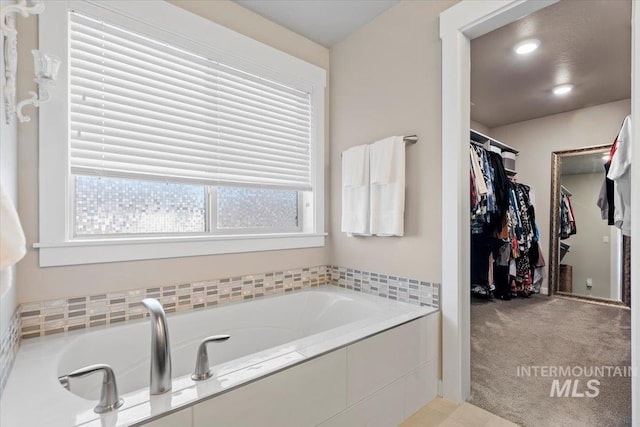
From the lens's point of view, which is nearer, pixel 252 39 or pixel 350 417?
pixel 350 417

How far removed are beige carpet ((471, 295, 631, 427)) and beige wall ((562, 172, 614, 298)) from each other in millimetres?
380

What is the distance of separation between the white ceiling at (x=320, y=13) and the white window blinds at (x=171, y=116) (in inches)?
17.8

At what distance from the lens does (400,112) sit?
211 cm

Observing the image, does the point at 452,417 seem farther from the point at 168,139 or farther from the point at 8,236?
the point at 168,139

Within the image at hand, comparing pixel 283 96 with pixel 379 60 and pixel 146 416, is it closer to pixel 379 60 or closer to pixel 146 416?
pixel 379 60

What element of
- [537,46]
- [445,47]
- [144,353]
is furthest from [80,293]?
[537,46]

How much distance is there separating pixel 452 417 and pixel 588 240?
3512mm

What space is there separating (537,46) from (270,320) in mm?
2976

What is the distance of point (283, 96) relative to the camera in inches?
95.3

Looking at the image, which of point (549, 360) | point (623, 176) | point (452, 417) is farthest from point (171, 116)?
point (549, 360)

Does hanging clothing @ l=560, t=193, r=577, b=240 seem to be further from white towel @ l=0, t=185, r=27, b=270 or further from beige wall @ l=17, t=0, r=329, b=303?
white towel @ l=0, t=185, r=27, b=270

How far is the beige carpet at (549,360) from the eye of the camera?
170 centimetres
